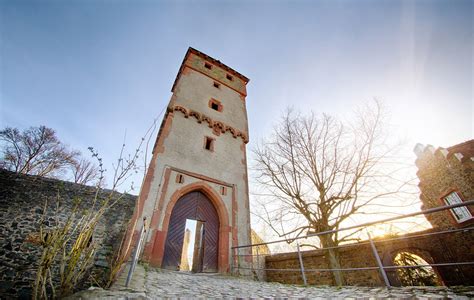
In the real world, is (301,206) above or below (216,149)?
below

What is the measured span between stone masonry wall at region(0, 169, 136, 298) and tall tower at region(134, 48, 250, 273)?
201 cm

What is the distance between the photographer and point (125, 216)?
845 centimetres

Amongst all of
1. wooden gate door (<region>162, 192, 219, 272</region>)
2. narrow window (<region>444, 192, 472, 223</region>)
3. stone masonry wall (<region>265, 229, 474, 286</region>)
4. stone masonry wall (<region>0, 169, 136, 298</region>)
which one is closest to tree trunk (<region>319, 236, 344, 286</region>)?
stone masonry wall (<region>265, 229, 474, 286</region>)

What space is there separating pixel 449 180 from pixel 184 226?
620 inches

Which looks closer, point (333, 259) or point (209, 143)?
point (333, 259)

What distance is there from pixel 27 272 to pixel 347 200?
37.0 feet

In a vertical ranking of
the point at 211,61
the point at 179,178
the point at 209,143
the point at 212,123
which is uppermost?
the point at 211,61

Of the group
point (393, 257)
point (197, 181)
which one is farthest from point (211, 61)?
point (393, 257)

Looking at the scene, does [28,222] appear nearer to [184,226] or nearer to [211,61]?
[184,226]

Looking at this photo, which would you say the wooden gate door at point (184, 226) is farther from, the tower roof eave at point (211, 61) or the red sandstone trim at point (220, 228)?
the tower roof eave at point (211, 61)

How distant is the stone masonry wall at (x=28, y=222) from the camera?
6.16 meters

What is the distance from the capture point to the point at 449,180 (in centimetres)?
1276

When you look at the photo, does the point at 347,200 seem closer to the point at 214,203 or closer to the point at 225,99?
the point at 214,203

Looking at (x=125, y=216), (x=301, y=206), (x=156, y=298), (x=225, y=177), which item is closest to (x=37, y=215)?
(x=125, y=216)
